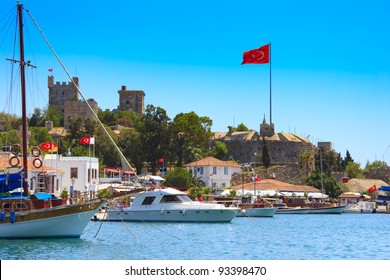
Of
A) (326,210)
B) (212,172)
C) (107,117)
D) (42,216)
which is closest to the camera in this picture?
(42,216)

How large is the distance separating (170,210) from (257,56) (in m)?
34.4

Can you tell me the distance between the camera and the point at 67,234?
36.9 meters

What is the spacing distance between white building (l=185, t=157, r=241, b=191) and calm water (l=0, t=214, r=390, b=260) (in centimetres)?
5058

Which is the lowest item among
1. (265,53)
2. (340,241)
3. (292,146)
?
(340,241)

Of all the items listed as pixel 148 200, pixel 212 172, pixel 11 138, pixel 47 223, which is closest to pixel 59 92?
pixel 11 138

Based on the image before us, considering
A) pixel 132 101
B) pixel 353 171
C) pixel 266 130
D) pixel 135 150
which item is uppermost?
pixel 132 101

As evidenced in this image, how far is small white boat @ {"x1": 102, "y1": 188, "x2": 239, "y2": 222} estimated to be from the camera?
177 feet

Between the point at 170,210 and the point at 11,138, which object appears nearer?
the point at 170,210

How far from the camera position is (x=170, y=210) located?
177ft

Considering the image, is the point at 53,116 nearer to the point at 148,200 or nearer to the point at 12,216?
the point at 148,200

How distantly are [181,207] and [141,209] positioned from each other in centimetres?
295

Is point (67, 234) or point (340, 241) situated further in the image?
point (340, 241)
